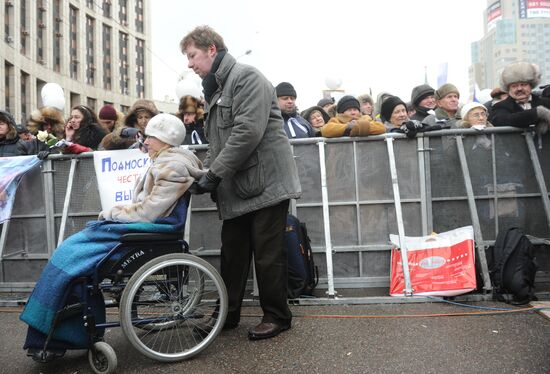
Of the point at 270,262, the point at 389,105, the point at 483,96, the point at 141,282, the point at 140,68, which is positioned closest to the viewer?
the point at 141,282

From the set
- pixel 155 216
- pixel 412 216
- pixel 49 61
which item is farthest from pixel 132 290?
pixel 49 61

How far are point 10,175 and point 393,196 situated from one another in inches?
153

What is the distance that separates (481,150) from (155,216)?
3218 millimetres

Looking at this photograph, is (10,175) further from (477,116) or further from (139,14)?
(139,14)

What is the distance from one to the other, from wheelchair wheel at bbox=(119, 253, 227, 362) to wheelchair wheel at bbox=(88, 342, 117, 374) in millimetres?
142

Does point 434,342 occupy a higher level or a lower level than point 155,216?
lower

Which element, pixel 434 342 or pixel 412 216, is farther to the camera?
pixel 412 216

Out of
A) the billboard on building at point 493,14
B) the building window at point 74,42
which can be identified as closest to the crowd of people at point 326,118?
the building window at point 74,42

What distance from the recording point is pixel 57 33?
4381 centimetres

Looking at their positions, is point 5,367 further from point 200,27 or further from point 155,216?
point 200,27

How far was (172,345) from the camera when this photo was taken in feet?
11.5

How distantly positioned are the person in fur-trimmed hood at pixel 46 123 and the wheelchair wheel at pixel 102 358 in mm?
3945

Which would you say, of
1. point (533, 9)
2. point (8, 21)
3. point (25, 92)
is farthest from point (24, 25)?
point (533, 9)

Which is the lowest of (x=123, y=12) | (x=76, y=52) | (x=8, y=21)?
(x=8, y=21)
